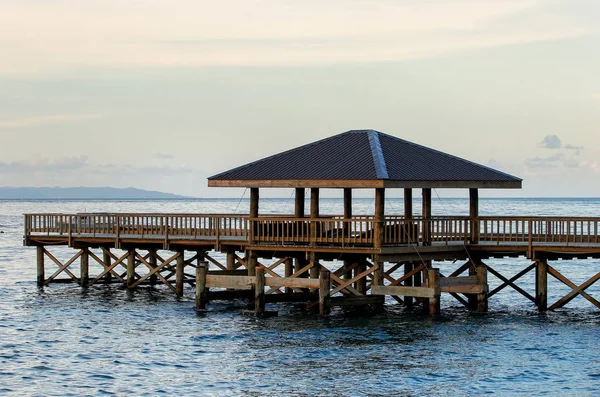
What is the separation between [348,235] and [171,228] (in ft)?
29.6

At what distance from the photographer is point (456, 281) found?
33094 millimetres

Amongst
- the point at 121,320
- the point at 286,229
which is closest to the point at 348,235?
the point at 286,229

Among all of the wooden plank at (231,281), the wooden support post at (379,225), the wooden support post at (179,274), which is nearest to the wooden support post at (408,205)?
the wooden support post at (379,225)

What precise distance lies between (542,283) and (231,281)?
34.5 feet

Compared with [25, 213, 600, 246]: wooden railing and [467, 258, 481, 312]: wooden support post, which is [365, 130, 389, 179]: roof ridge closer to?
[25, 213, 600, 246]: wooden railing

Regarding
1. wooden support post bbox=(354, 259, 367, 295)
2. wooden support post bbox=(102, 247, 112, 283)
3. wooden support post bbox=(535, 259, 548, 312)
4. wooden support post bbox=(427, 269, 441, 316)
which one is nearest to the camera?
wooden support post bbox=(427, 269, 441, 316)

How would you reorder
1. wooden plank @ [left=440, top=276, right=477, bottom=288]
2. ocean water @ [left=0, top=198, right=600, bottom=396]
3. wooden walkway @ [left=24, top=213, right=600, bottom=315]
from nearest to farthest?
ocean water @ [left=0, top=198, right=600, bottom=396], wooden plank @ [left=440, top=276, right=477, bottom=288], wooden walkway @ [left=24, top=213, right=600, bottom=315]

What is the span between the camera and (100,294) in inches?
1679

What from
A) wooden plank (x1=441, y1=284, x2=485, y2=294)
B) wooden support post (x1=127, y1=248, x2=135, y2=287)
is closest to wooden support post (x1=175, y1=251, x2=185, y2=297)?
wooden support post (x1=127, y1=248, x2=135, y2=287)

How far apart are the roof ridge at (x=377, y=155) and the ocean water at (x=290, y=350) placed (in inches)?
191

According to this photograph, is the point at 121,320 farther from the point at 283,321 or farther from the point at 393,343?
the point at 393,343

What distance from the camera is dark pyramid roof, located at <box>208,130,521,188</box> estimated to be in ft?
110

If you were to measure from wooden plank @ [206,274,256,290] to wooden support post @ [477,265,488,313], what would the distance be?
291 inches

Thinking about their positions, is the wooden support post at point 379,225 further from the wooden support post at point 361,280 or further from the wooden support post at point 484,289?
the wooden support post at point 484,289
